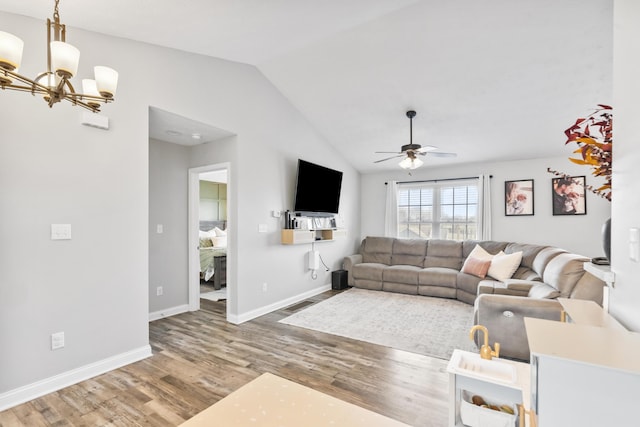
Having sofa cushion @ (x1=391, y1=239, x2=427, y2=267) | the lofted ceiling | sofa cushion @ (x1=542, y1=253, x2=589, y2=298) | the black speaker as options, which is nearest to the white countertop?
sofa cushion @ (x1=542, y1=253, x2=589, y2=298)

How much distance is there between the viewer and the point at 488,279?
454cm

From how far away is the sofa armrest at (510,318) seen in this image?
8.49 feet

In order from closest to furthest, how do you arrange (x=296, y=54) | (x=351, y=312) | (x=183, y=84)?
(x=183, y=84)
(x=296, y=54)
(x=351, y=312)

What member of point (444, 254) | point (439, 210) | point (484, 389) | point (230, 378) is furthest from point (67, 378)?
point (439, 210)

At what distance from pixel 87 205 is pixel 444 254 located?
17.3 ft

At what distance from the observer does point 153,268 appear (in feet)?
12.7

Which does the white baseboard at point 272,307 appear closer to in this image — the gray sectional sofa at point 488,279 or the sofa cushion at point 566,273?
the gray sectional sofa at point 488,279

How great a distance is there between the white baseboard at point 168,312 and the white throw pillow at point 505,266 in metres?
4.45

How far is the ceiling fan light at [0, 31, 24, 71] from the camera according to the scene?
132 cm

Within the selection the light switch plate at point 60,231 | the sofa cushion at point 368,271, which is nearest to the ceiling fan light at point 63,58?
the light switch plate at point 60,231

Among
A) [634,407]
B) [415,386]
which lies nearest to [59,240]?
[415,386]

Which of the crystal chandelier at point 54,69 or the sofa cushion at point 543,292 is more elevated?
the crystal chandelier at point 54,69

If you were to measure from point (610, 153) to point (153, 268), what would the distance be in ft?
14.3

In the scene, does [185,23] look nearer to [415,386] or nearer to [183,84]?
[183,84]
